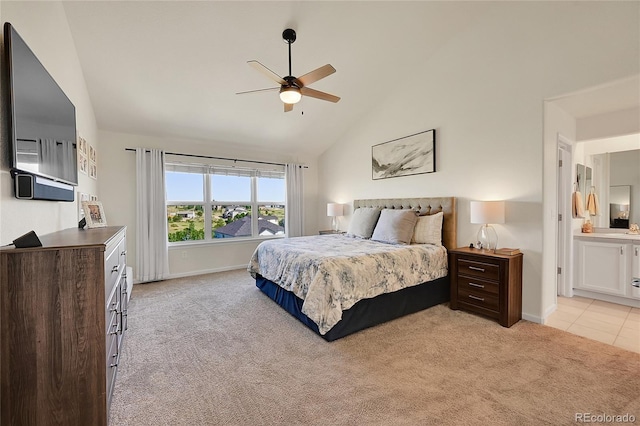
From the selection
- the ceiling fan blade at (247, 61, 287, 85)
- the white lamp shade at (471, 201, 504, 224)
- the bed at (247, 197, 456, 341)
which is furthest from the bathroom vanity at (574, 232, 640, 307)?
the ceiling fan blade at (247, 61, 287, 85)

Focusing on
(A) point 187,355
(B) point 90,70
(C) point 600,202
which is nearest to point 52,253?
(A) point 187,355

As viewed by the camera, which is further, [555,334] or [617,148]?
[617,148]

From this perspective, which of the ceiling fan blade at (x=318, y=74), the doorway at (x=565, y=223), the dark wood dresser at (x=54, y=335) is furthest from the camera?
the doorway at (x=565, y=223)

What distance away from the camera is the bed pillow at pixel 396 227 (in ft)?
11.6

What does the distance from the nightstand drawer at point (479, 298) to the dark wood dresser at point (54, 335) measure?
127 inches

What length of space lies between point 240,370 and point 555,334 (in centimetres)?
287

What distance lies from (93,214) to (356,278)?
8.66 feet

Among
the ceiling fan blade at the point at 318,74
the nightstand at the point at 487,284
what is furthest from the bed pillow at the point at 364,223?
the ceiling fan blade at the point at 318,74

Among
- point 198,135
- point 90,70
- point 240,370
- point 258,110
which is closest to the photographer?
point 240,370

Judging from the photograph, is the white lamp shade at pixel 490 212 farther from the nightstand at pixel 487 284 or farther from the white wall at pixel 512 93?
the nightstand at pixel 487 284

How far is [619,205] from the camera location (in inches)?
143

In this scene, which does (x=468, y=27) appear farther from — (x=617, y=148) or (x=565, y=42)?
(x=617, y=148)

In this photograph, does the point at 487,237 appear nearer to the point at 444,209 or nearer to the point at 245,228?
the point at 444,209

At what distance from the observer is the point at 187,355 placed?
224cm
